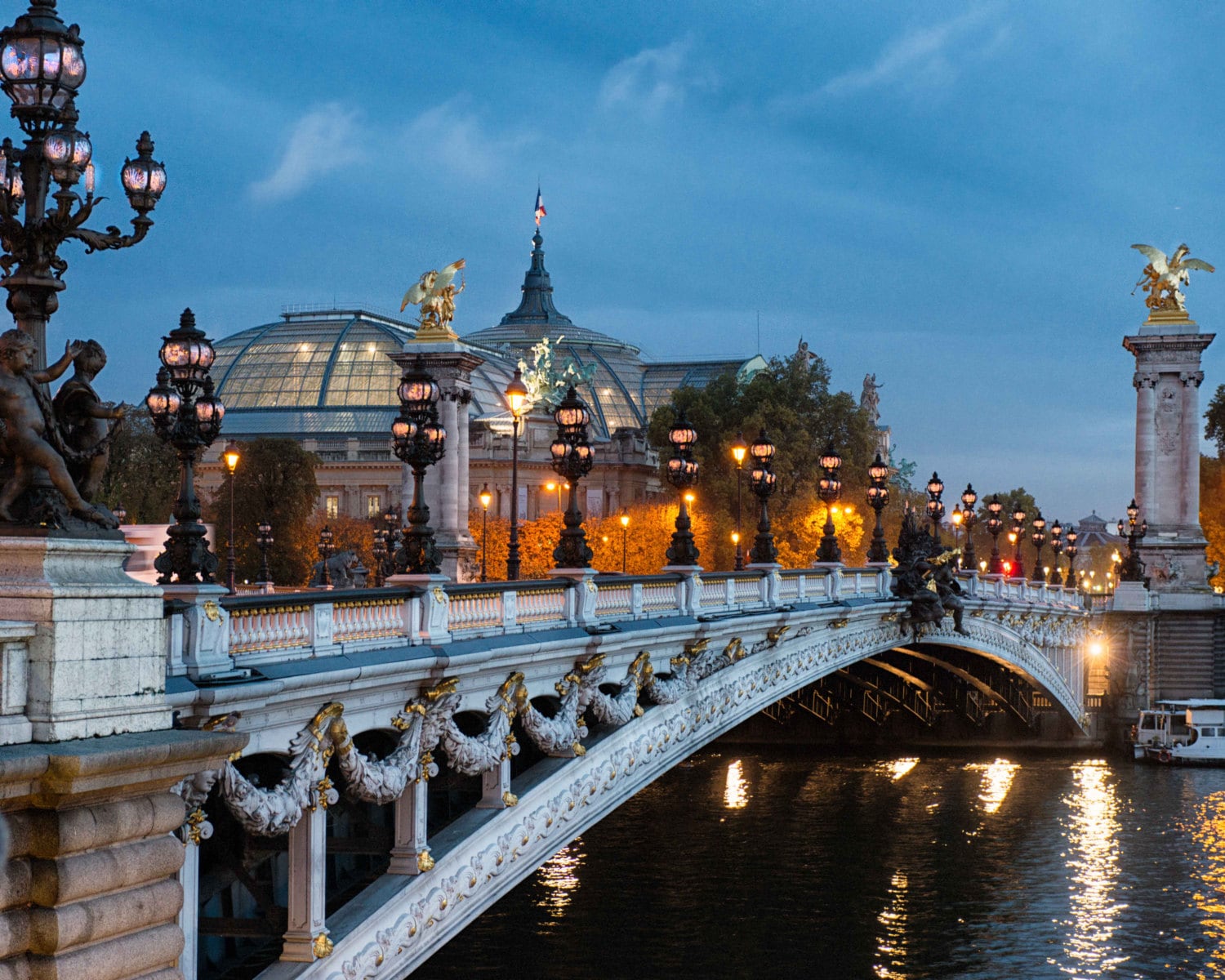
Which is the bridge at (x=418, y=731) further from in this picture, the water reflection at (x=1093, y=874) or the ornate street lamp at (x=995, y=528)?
the ornate street lamp at (x=995, y=528)

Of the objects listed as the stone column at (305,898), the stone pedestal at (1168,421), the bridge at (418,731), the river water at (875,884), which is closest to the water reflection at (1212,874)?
the river water at (875,884)

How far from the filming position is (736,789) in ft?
179

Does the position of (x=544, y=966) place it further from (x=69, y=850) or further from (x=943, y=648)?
(x=943, y=648)

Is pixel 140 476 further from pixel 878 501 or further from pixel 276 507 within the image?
pixel 878 501

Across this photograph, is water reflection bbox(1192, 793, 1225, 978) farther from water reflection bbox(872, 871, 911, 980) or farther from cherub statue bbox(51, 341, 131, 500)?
cherub statue bbox(51, 341, 131, 500)

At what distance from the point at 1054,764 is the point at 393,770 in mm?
48475

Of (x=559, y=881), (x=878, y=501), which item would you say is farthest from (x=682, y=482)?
(x=878, y=501)

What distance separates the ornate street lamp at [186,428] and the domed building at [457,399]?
47404 mm

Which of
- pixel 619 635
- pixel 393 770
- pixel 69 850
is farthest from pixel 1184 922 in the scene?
pixel 69 850

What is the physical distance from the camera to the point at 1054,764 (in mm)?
62531

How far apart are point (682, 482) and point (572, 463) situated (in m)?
5.93

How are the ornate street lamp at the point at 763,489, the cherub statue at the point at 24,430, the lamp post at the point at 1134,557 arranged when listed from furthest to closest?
1. the lamp post at the point at 1134,557
2. the ornate street lamp at the point at 763,489
3. the cherub statue at the point at 24,430

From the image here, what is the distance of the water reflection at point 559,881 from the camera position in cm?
3631

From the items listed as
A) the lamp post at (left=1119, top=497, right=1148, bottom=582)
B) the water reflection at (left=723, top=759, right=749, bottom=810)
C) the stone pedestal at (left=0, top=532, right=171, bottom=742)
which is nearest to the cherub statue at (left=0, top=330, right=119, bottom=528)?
the stone pedestal at (left=0, top=532, right=171, bottom=742)
